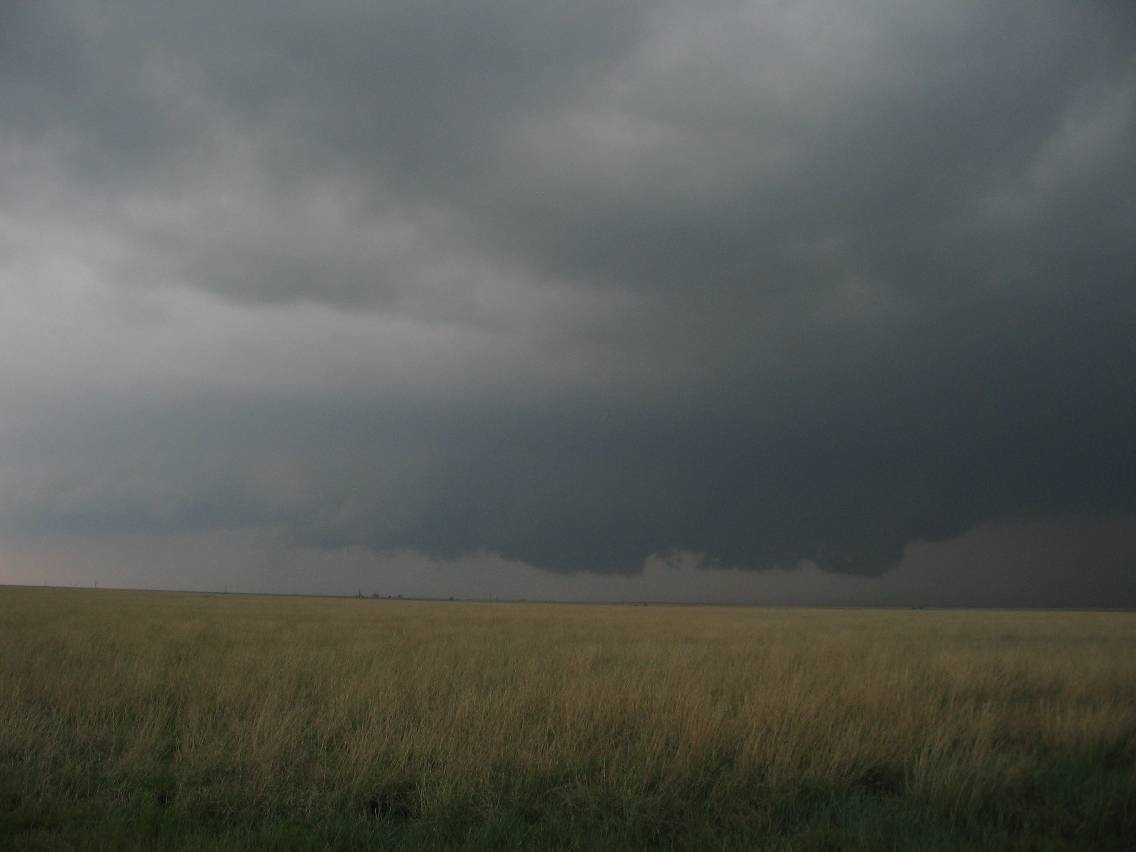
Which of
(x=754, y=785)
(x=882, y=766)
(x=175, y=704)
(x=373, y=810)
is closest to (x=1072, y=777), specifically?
(x=882, y=766)

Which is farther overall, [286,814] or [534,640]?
[534,640]

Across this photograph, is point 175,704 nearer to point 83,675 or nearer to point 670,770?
point 83,675

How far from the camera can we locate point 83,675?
46.9 feet

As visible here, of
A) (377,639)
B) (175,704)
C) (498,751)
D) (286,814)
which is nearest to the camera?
(286,814)

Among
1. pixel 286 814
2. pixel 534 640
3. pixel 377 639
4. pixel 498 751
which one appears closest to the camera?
pixel 286 814

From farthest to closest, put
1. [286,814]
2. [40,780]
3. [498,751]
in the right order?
[498,751] → [40,780] → [286,814]

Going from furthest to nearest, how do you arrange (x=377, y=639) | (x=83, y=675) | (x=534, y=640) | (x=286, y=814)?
(x=534, y=640) < (x=377, y=639) < (x=83, y=675) < (x=286, y=814)

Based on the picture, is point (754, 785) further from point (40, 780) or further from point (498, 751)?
point (40, 780)

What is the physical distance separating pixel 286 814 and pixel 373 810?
2.99 feet

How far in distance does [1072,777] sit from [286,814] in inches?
351

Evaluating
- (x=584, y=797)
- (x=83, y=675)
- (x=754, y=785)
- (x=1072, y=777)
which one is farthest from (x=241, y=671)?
(x=1072, y=777)

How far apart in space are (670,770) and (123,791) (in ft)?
20.4

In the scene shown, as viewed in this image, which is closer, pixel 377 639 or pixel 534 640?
pixel 377 639

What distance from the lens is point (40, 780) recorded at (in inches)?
332
